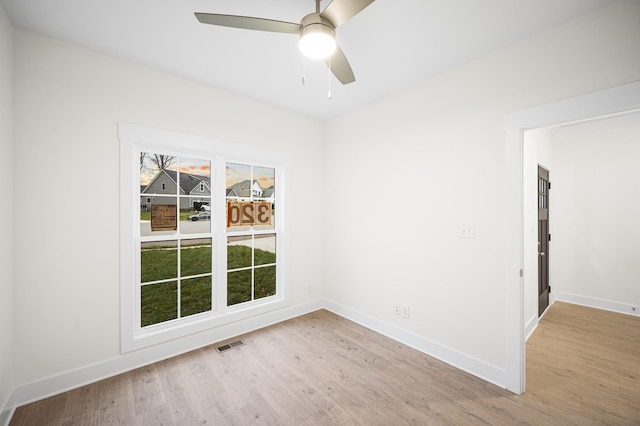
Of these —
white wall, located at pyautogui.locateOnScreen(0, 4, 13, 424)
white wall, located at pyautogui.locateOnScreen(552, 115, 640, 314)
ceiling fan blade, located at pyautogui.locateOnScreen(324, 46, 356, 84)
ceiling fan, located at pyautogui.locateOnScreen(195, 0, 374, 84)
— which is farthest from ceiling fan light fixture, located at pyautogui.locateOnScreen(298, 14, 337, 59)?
white wall, located at pyautogui.locateOnScreen(552, 115, 640, 314)

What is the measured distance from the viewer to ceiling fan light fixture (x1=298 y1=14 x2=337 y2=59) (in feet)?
4.92

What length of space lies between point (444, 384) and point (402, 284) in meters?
1.01

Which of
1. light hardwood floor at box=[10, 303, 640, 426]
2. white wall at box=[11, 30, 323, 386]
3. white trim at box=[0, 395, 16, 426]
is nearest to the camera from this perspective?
white trim at box=[0, 395, 16, 426]

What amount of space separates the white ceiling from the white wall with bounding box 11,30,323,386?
236 millimetres

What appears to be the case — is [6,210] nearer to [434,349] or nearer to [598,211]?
[434,349]

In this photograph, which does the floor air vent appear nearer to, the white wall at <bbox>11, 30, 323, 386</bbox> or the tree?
the white wall at <bbox>11, 30, 323, 386</bbox>

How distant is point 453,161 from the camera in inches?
101

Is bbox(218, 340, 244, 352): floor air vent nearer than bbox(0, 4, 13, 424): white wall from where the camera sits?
No

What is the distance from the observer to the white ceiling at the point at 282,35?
5.74 ft

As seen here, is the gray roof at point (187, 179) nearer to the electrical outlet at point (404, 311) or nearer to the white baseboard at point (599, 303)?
the electrical outlet at point (404, 311)

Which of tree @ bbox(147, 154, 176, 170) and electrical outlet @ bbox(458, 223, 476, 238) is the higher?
tree @ bbox(147, 154, 176, 170)

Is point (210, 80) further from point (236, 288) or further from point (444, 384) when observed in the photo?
point (444, 384)

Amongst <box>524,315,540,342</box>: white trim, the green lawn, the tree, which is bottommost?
<box>524,315,540,342</box>: white trim

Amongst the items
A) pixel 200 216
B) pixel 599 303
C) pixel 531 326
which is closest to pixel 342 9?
pixel 200 216
